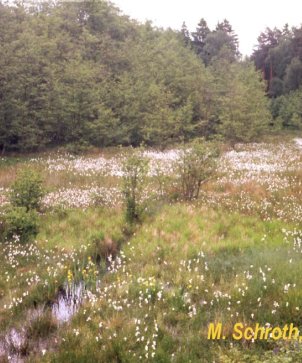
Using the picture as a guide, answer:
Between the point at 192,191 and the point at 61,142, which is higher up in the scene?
the point at 61,142

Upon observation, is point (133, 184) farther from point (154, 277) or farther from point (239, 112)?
point (239, 112)

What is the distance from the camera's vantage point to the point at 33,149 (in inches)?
1026

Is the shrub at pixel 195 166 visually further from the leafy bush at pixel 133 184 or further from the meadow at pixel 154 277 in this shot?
the leafy bush at pixel 133 184

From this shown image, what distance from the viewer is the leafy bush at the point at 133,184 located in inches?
449

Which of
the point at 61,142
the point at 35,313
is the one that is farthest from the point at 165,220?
the point at 61,142

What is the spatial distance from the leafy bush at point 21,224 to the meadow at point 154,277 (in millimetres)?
295

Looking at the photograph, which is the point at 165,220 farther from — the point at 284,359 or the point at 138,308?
the point at 284,359

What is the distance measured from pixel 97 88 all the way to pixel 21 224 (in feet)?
72.8

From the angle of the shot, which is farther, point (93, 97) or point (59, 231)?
point (93, 97)

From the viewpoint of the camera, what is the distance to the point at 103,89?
29422 millimetres

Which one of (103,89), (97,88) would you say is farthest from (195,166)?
(97,88)

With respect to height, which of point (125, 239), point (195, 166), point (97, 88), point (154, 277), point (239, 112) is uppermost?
point (97, 88)

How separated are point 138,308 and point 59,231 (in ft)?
16.2

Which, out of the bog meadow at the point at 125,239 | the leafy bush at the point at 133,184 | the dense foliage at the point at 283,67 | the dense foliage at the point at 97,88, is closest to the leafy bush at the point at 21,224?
the bog meadow at the point at 125,239
